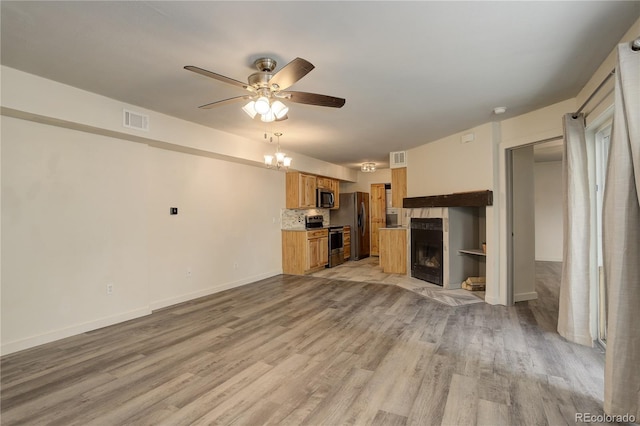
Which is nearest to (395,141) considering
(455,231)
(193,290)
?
(455,231)

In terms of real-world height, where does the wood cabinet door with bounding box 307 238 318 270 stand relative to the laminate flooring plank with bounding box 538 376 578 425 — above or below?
above

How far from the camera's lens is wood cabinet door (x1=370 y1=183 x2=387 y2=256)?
29.8 feet

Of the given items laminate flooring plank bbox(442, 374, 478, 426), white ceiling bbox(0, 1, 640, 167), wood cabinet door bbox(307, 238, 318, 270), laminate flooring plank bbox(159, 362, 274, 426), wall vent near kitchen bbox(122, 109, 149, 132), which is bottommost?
laminate flooring plank bbox(159, 362, 274, 426)

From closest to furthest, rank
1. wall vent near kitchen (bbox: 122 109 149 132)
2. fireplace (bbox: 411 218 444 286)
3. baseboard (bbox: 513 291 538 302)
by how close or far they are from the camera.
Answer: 1. wall vent near kitchen (bbox: 122 109 149 132)
2. baseboard (bbox: 513 291 538 302)
3. fireplace (bbox: 411 218 444 286)

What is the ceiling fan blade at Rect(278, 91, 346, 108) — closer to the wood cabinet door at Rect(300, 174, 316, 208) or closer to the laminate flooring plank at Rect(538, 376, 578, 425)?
the laminate flooring plank at Rect(538, 376, 578, 425)

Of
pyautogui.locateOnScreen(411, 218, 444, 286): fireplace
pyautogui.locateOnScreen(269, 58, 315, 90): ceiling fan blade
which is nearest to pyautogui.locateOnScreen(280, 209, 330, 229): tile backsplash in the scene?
pyautogui.locateOnScreen(411, 218, 444, 286): fireplace

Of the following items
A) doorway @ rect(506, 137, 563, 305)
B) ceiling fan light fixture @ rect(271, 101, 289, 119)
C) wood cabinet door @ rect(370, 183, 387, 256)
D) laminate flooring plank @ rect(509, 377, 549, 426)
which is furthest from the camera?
wood cabinet door @ rect(370, 183, 387, 256)

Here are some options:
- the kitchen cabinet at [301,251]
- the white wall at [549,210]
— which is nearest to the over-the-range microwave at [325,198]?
the kitchen cabinet at [301,251]

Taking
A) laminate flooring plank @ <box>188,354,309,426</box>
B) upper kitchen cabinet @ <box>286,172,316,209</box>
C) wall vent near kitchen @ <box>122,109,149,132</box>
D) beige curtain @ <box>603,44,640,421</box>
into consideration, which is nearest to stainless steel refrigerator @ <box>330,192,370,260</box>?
upper kitchen cabinet @ <box>286,172,316,209</box>

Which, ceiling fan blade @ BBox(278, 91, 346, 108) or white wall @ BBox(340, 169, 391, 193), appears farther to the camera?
white wall @ BBox(340, 169, 391, 193)

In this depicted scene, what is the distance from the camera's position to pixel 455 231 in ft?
17.3

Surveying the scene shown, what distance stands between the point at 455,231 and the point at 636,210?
3.49 metres

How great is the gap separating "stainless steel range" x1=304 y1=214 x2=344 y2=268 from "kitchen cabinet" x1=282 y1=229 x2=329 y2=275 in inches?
17.3

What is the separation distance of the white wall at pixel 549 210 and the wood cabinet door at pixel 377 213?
12.9 ft
